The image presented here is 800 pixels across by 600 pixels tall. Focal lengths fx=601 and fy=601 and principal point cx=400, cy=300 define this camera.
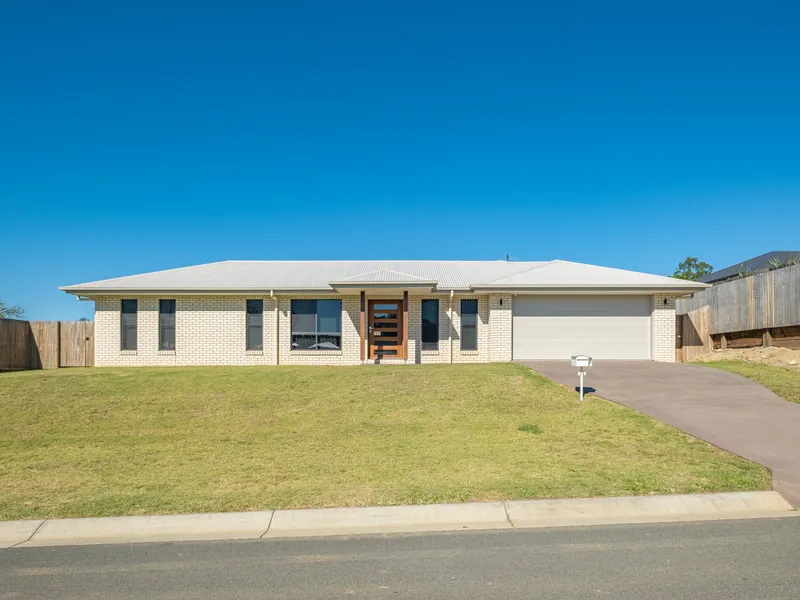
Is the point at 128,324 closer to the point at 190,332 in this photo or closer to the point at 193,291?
the point at 190,332

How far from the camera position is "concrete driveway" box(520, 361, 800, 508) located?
27.2ft

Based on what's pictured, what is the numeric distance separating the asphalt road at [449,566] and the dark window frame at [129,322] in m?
15.8

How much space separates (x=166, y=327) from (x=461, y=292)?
10082 mm

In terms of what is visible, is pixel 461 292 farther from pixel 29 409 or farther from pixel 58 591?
pixel 58 591

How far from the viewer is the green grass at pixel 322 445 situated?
23.1ft

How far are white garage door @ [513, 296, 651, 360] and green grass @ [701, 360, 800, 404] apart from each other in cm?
290

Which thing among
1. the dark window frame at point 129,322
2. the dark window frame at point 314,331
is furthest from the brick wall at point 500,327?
the dark window frame at point 129,322

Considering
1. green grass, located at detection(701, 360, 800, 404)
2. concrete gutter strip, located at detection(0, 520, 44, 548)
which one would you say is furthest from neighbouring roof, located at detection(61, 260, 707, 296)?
concrete gutter strip, located at detection(0, 520, 44, 548)

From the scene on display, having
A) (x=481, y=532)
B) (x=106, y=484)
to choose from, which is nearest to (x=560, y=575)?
(x=481, y=532)

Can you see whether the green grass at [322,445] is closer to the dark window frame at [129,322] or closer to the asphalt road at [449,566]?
the asphalt road at [449,566]

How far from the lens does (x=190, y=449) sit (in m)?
9.41

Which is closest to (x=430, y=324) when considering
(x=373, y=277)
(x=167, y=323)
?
(x=373, y=277)

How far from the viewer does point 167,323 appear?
2048 centimetres

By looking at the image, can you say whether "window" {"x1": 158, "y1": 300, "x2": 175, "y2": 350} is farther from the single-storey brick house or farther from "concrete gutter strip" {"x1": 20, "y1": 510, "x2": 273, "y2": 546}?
"concrete gutter strip" {"x1": 20, "y1": 510, "x2": 273, "y2": 546}
